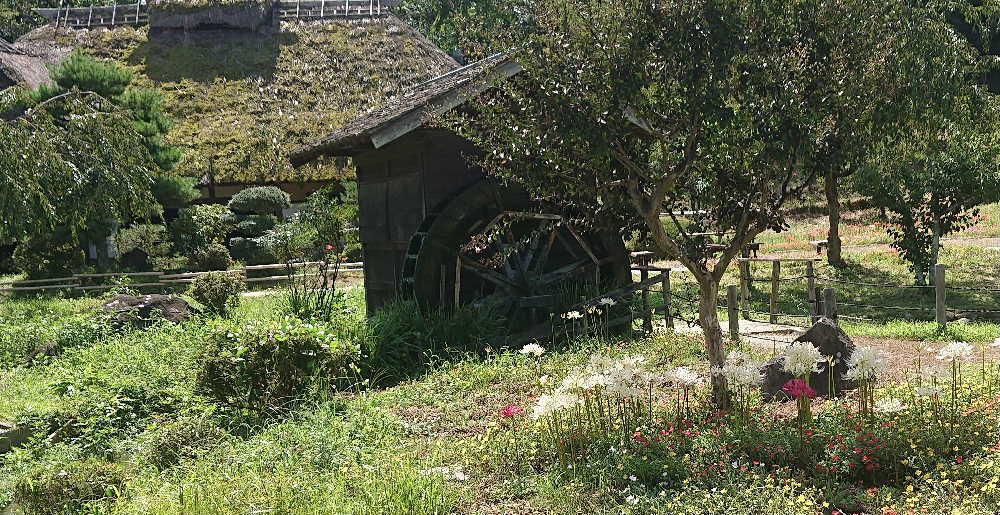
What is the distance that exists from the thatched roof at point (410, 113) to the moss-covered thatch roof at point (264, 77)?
11214 mm

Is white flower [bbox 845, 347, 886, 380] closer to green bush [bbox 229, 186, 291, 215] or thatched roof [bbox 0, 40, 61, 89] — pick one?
green bush [bbox 229, 186, 291, 215]

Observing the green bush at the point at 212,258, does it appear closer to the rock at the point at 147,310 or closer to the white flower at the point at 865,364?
the rock at the point at 147,310

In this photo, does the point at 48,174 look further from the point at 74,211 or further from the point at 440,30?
the point at 440,30

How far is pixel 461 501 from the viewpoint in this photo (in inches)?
199

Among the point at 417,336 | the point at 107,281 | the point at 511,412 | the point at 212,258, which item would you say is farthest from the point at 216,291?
the point at 511,412

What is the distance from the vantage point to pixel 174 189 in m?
20.5

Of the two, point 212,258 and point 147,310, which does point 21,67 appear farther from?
point 147,310

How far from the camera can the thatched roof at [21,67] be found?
75.7 ft

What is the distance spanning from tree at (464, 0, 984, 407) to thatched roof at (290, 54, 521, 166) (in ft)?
5.44

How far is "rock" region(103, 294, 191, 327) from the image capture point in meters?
12.7

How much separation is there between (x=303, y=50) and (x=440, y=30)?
32.9 feet

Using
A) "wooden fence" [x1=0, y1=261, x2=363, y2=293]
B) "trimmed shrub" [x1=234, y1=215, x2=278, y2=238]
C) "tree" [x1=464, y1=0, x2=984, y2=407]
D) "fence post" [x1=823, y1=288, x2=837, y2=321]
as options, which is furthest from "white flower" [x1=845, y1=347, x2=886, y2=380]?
"trimmed shrub" [x1=234, y1=215, x2=278, y2=238]

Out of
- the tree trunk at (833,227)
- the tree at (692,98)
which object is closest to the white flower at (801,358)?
the tree at (692,98)

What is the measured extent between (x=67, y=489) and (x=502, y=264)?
5687mm
